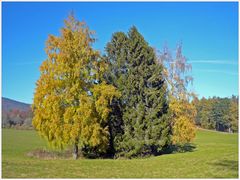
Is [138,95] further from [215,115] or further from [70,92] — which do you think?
[215,115]

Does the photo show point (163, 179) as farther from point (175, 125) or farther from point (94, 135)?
point (175, 125)

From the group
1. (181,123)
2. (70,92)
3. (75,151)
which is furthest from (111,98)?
(181,123)

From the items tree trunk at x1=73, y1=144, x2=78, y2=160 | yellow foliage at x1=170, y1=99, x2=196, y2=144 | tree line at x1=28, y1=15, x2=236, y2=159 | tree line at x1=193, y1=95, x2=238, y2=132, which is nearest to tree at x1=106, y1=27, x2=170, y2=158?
tree line at x1=28, y1=15, x2=236, y2=159

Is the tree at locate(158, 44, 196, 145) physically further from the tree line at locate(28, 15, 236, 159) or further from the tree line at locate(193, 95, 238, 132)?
the tree line at locate(193, 95, 238, 132)

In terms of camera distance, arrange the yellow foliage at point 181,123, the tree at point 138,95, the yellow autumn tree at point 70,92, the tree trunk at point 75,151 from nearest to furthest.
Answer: the yellow autumn tree at point 70,92 < the tree trunk at point 75,151 < the tree at point 138,95 < the yellow foliage at point 181,123

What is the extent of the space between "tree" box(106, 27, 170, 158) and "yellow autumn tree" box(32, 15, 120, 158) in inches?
97.3

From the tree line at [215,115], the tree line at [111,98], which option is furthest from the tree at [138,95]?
the tree line at [215,115]

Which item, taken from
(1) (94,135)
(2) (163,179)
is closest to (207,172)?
(2) (163,179)

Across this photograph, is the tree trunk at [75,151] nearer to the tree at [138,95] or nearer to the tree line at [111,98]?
the tree line at [111,98]

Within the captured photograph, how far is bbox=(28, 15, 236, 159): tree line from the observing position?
57.7ft

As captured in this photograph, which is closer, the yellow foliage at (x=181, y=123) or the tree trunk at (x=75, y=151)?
the tree trunk at (x=75, y=151)

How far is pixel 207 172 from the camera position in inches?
412

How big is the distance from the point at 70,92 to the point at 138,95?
537cm

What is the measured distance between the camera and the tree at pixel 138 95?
20.3m
